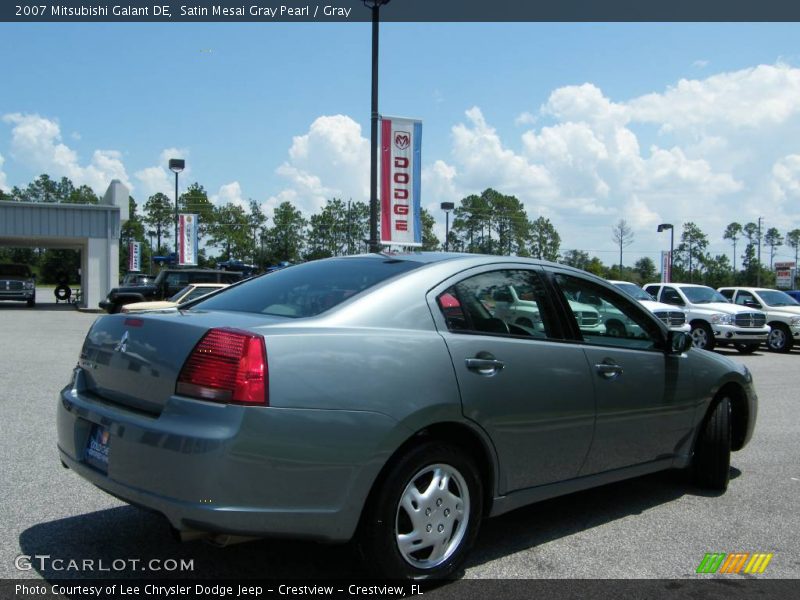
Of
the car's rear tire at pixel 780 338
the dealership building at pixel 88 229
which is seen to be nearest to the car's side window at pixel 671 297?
the car's rear tire at pixel 780 338

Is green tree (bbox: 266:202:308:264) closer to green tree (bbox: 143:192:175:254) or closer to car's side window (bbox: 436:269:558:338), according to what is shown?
green tree (bbox: 143:192:175:254)

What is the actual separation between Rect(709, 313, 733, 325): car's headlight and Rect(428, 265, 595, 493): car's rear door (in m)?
16.2

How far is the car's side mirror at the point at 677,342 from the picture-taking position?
15.4 ft

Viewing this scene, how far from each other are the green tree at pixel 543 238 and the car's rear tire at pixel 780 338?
49.9m

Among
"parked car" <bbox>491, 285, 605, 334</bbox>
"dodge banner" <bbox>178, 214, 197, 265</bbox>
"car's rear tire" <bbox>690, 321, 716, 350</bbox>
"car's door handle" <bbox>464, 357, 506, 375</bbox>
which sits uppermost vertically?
"dodge banner" <bbox>178, 214, 197, 265</bbox>

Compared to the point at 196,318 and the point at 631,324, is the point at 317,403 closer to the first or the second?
the point at 196,318

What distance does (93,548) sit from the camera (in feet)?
12.3

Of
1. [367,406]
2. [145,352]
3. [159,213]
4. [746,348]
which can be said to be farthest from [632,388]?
[159,213]

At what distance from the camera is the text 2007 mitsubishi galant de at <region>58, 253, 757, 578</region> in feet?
9.45

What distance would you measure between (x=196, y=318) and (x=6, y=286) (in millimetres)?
35791

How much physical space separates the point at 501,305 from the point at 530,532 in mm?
1381

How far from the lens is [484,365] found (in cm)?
354

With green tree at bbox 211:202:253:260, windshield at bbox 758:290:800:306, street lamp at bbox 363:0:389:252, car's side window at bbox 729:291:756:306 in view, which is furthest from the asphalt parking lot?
green tree at bbox 211:202:253:260

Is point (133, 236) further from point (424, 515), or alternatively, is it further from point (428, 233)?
point (424, 515)
